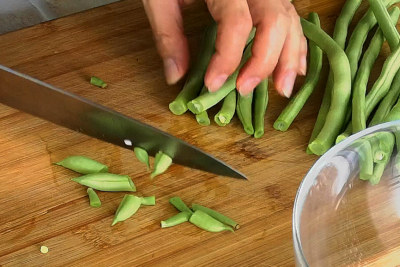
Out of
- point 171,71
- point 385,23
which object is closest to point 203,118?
point 171,71

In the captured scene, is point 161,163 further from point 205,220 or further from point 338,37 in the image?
point 338,37

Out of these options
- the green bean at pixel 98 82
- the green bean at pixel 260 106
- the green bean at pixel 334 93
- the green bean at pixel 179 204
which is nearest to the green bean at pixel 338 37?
the green bean at pixel 334 93

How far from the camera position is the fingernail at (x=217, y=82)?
6.81ft

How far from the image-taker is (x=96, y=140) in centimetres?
209

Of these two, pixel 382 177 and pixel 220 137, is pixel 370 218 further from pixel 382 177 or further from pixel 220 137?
pixel 220 137

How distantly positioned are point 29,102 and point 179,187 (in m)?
0.40

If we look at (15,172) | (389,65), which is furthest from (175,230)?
(389,65)

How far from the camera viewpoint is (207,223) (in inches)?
74.2

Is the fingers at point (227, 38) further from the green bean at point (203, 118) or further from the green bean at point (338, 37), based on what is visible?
the green bean at point (338, 37)

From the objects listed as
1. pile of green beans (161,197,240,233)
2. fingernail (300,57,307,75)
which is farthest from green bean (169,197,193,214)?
fingernail (300,57,307,75)

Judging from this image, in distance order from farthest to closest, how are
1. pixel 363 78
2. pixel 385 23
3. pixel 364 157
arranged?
pixel 385 23
pixel 363 78
pixel 364 157

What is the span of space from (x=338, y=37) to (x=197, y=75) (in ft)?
1.35

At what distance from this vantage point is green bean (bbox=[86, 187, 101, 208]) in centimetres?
194

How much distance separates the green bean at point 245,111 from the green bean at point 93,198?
1.36 ft
